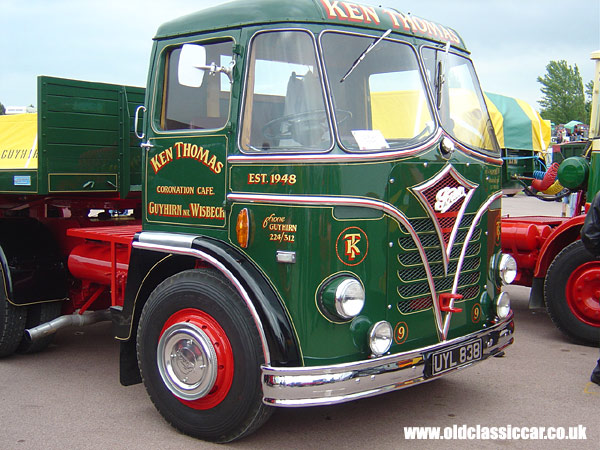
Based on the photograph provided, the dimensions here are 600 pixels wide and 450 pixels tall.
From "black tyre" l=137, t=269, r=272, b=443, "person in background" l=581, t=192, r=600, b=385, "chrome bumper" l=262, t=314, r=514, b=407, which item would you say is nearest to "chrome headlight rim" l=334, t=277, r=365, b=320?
"chrome bumper" l=262, t=314, r=514, b=407

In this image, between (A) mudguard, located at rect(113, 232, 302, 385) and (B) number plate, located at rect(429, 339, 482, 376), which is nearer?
(A) mudguard, located at rect(113, 232, 302, 385)

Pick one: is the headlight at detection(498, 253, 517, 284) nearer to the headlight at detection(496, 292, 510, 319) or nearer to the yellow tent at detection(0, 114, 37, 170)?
the headlight at detection(496, 292, 510, 319)

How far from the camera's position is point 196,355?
407 centimetres

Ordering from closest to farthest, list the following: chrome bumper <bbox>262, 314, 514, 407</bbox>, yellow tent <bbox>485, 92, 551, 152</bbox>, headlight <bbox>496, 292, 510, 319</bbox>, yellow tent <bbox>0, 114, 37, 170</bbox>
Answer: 1. chrome bumper <bbox>262, 314, 514, 407</bbox>
2. headlight <bbox>496, 292, 510, 319</bbox>
3. yellow tent <bbox>0, 114, 37, 170</bbox>
4. yellow tent <bbox>485, 92, 551, 152</bbox>

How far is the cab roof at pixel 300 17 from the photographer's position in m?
3.93

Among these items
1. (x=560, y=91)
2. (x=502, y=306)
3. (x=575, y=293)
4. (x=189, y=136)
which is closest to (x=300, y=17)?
(x=189, y=136)

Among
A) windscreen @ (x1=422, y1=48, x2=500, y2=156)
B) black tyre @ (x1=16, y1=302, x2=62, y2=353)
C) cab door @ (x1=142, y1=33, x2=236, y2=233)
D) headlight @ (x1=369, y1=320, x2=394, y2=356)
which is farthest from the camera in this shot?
black tyre @ (x1=16, y1=302, x2=62, y2=353)

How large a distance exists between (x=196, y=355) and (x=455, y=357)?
159 centimetres

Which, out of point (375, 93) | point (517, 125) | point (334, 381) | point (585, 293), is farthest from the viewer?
point (517, 125)

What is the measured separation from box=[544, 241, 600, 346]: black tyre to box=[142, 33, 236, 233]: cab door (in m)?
3.80

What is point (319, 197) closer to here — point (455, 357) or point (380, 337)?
point (380, 337)

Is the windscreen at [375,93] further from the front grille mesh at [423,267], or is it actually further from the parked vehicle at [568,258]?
the parked vehicle at [568,258]

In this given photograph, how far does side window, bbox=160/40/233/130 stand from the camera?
423 centimetres

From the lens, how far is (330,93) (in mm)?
3881
